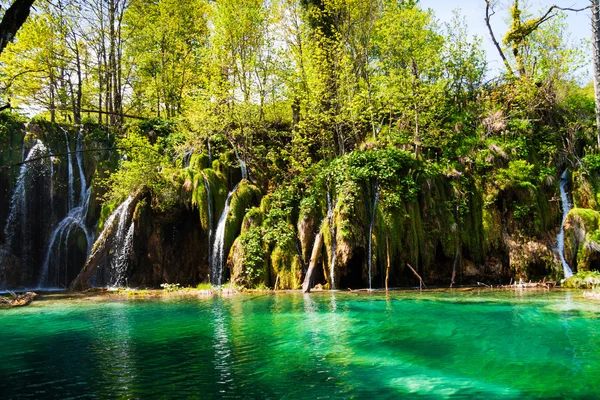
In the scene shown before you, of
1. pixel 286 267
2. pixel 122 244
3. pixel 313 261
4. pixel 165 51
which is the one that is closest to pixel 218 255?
pixel 286 267

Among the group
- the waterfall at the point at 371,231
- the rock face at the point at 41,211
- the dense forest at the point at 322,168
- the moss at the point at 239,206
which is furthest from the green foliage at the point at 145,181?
the waterfall at the point at 371,231

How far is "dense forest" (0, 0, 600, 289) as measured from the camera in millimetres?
18547

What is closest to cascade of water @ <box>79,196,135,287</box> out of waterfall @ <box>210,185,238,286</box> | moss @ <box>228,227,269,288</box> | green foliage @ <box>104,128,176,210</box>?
green foliage @ <box>104,128,176,210</box>

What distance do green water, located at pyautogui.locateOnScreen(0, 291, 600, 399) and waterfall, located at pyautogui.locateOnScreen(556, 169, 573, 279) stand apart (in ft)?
16.3

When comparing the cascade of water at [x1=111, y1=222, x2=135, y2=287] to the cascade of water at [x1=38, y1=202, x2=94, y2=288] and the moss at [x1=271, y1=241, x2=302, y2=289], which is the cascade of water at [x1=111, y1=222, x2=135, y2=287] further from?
the moss at [x1=271, y1=241, x2=302, y2=289]

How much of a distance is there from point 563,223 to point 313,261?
11120mm

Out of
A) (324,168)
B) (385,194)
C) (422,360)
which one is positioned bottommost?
(422,360)

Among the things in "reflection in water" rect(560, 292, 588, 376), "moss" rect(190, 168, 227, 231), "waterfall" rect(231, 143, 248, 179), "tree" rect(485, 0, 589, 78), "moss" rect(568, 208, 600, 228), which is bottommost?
"reflection in water" rect(560, 292, 588, 376)

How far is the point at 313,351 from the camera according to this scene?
780cm

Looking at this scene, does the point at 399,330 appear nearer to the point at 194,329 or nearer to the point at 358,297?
the point at 194,329

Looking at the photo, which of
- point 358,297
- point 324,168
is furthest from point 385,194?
point 358,297

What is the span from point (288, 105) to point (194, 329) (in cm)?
1754

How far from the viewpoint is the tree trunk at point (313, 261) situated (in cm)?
1752

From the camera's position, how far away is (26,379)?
6.40 meters
